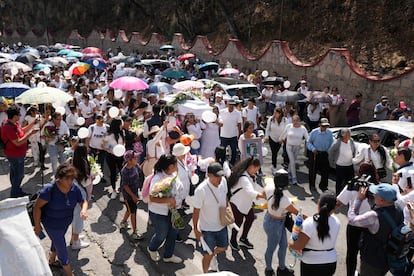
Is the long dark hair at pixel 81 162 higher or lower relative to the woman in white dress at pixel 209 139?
higher

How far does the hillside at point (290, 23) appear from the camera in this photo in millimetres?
17625

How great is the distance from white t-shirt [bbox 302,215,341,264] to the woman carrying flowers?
175 centimetres

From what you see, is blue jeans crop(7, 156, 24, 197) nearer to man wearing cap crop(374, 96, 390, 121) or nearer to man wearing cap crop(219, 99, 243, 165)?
man wearing cap crop(219, 99, 243, 165)

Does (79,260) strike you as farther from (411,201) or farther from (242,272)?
(411,201)

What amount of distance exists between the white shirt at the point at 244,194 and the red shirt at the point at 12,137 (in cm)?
415

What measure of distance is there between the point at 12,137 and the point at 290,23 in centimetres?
1927

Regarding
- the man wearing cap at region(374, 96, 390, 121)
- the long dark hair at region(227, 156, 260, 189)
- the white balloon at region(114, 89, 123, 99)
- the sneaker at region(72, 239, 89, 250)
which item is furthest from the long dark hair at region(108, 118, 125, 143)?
the man wearing cap at region(374, 96, 390, 121)

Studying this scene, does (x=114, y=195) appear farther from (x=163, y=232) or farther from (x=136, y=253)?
(x=163, y=232)

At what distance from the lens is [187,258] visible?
6133mm

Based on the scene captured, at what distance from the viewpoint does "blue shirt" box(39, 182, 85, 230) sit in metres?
4.95

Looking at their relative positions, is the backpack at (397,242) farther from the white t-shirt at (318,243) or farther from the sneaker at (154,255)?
the sneaker at (154,255)

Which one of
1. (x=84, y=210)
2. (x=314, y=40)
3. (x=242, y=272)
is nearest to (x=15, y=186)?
(x=84, y=210)

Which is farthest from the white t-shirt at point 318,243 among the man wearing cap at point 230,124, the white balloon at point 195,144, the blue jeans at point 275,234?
the man wearing cap at point 230,124

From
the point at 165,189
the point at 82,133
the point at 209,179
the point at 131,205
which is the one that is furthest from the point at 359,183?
the point at 82,133
